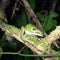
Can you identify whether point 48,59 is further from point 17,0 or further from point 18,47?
point 17,0

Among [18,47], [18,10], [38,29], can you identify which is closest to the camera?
[38,29]

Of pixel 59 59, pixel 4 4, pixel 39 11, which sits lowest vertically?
pixel 39 11

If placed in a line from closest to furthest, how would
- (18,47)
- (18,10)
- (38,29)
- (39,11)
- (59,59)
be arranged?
(59,59) < (38,29) < (18,47) < (18,10) < (39,11)

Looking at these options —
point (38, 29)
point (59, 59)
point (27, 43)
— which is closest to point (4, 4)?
point (38, 29)

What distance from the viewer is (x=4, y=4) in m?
1.33

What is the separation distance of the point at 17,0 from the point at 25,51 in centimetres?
37

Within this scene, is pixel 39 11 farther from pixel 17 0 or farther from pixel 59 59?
pixel 59 59

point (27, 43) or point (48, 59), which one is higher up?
point (27, 43)

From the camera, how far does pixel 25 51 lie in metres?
1.22

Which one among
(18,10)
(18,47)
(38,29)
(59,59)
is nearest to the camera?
(59,59)

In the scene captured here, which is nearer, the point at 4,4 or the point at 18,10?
the point at 4,4

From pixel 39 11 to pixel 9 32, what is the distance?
734mm

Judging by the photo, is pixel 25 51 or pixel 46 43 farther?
pixel 25 51

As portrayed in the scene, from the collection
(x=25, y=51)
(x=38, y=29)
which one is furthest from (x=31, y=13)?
(x=25, y=51)
